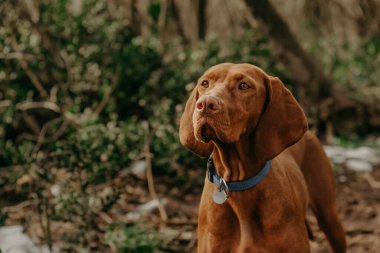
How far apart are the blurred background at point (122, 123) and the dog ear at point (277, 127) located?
66.2 inches

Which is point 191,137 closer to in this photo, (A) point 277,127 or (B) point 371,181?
(A) point 277,127

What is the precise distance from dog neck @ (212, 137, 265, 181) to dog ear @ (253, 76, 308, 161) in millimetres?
96

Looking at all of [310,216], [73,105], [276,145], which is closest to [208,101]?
[276,145]

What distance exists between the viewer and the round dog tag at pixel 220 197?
297 cm

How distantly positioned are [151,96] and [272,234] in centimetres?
376

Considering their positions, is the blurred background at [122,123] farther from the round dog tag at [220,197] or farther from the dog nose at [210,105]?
the dog nose at [210,105]

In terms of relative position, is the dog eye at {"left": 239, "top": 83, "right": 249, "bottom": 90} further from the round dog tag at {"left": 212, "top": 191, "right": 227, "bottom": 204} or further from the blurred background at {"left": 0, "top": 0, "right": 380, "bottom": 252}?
the blurred background at {"left": 0, "top": 0, "right": 380, "bottom": 252}

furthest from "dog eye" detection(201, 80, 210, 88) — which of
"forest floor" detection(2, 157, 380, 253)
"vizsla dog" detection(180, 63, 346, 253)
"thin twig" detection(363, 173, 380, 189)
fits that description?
"thin twig" detection(363, 173, 380, 189)

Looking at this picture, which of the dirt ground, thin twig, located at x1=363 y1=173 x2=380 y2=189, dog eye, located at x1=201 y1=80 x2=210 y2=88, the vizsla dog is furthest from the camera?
thin twig, located at x1=363 y1=173 x2=380 y2=189

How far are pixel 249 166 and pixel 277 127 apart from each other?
0.95ft

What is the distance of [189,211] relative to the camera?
18.4ft

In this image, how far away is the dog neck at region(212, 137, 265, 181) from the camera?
2.98 metres

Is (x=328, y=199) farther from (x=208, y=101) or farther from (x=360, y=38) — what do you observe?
(x=360, y=38)

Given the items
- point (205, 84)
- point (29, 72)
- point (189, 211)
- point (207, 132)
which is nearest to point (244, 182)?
point (207, 132)
